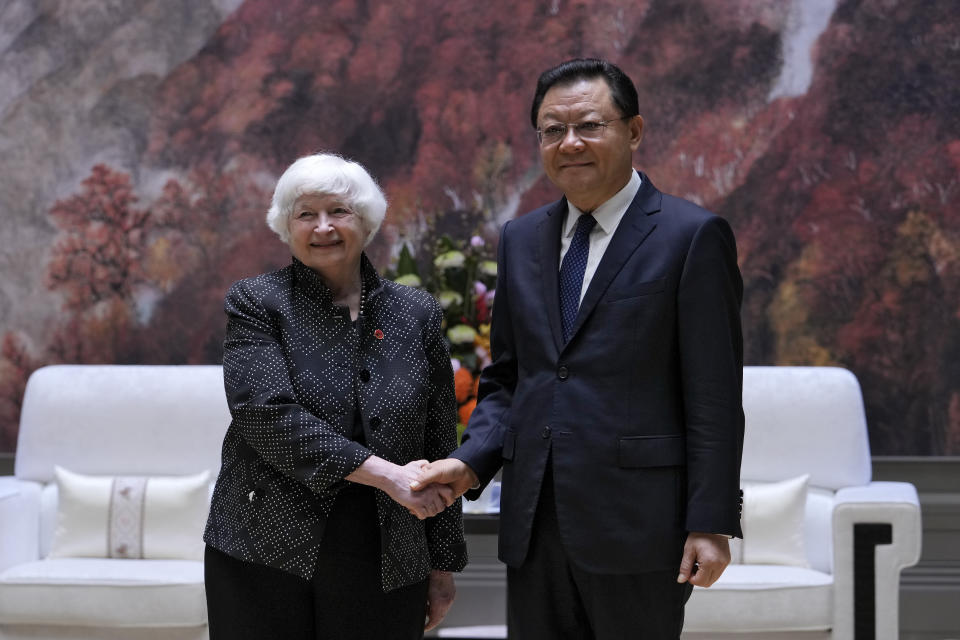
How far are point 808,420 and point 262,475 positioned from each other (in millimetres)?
2612

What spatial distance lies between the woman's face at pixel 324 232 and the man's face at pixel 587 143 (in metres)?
0.45

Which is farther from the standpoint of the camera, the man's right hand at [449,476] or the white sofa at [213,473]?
the white sofa at [213,473]

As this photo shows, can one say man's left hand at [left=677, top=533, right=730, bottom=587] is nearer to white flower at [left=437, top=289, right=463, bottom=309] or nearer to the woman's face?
the woman's face

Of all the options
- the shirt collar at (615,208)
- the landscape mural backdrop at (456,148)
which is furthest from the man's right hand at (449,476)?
the landscape mural backdrop at (456,148)

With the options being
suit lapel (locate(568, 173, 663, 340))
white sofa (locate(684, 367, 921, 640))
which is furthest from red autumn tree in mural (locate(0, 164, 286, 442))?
suit lapel (locate(568, 173, 663, 340))

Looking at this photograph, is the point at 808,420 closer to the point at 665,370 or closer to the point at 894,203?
the point at 894,203

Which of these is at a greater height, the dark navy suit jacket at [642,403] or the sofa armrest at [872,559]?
the dark navy suit jacket at [642,403]

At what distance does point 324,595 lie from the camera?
204 centimetres

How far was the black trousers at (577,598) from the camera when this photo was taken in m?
1.90

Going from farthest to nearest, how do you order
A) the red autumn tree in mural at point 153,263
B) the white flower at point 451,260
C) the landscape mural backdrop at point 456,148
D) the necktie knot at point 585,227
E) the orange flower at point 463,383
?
the red autumn tree in mural at point 153,263
the landscape mural backdrop at point 456,148
the white flower at point 451,260
the orange flower at point 463,383
the necktie knot at point 585,227

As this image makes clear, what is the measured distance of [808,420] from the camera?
404cm

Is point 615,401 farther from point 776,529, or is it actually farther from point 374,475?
point 776,529

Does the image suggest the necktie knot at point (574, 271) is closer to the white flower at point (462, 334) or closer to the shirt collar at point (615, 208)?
the shirt collar at point (615, 208)

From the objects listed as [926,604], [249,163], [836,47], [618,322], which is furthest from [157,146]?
[926,604]
